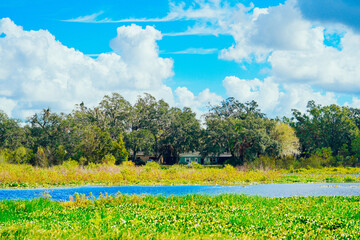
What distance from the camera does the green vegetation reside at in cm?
941

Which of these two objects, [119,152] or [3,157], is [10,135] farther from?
[119,152]

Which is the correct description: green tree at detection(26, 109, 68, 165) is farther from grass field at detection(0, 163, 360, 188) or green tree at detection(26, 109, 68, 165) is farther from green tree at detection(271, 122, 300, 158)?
green tree at detection(271, 122, 300, 158)

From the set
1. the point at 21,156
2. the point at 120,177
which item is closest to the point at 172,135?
the point at 21,156

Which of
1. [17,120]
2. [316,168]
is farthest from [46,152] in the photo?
[316,168]

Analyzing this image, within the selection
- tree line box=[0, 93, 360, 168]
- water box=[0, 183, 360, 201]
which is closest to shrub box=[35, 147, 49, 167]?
tree line box=[0, 93, 360, 168]

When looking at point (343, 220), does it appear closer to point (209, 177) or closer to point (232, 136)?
point (209, 177)

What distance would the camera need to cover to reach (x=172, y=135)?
68188mm

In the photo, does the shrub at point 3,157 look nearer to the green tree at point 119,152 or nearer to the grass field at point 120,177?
the grass field at point 120,177

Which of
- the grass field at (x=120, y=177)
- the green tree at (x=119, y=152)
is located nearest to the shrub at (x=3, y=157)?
the grass field at (x=120, y=177)

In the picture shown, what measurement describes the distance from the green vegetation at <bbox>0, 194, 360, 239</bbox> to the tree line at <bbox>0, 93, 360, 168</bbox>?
3338 centimetres

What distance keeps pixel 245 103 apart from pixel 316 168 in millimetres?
28104

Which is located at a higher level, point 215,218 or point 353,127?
point 353,127

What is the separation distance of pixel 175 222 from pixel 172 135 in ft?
187

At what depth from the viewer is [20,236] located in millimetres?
8891
